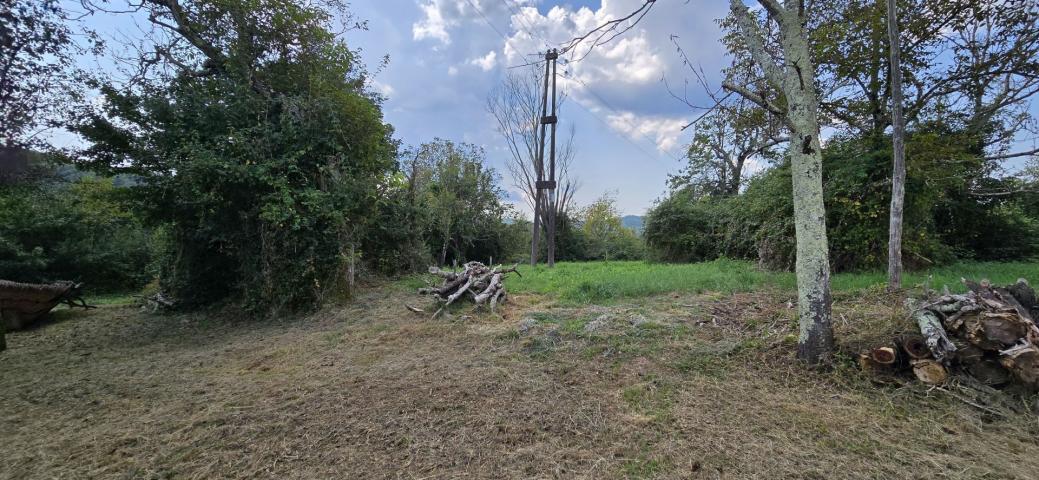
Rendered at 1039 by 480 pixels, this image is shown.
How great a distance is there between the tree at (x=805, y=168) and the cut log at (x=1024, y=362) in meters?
0.93

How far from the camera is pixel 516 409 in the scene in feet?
8.98

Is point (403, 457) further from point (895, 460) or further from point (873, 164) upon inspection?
point (873, 164)

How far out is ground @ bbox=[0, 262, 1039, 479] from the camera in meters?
2.10

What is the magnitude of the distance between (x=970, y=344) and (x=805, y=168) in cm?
168

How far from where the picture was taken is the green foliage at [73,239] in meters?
9.57

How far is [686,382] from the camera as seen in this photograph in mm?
3072

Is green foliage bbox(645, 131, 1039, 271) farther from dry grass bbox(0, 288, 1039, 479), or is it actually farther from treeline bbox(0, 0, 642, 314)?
treeline bbox(0, 0, 642, 314)

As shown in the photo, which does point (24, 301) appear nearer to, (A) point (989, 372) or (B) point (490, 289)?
(B) point (490, 289)

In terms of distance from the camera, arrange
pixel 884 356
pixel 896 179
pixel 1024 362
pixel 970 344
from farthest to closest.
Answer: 1. pixel 896 179
2. pixel 884 356
3. pixel 970 344
4. pixel 1024 362

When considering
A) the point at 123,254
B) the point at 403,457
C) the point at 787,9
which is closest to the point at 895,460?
the point at 403,457

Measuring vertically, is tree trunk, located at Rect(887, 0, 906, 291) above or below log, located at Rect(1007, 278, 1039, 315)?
above

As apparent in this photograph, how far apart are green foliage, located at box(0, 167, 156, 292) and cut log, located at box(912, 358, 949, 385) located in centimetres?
1432

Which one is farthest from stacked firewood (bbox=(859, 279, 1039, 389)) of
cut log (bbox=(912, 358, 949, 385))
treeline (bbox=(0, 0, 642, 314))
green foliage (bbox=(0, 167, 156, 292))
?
green foliage (bbox=(0, 167, 156, 292))

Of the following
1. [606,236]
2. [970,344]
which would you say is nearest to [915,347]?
[970,344]
